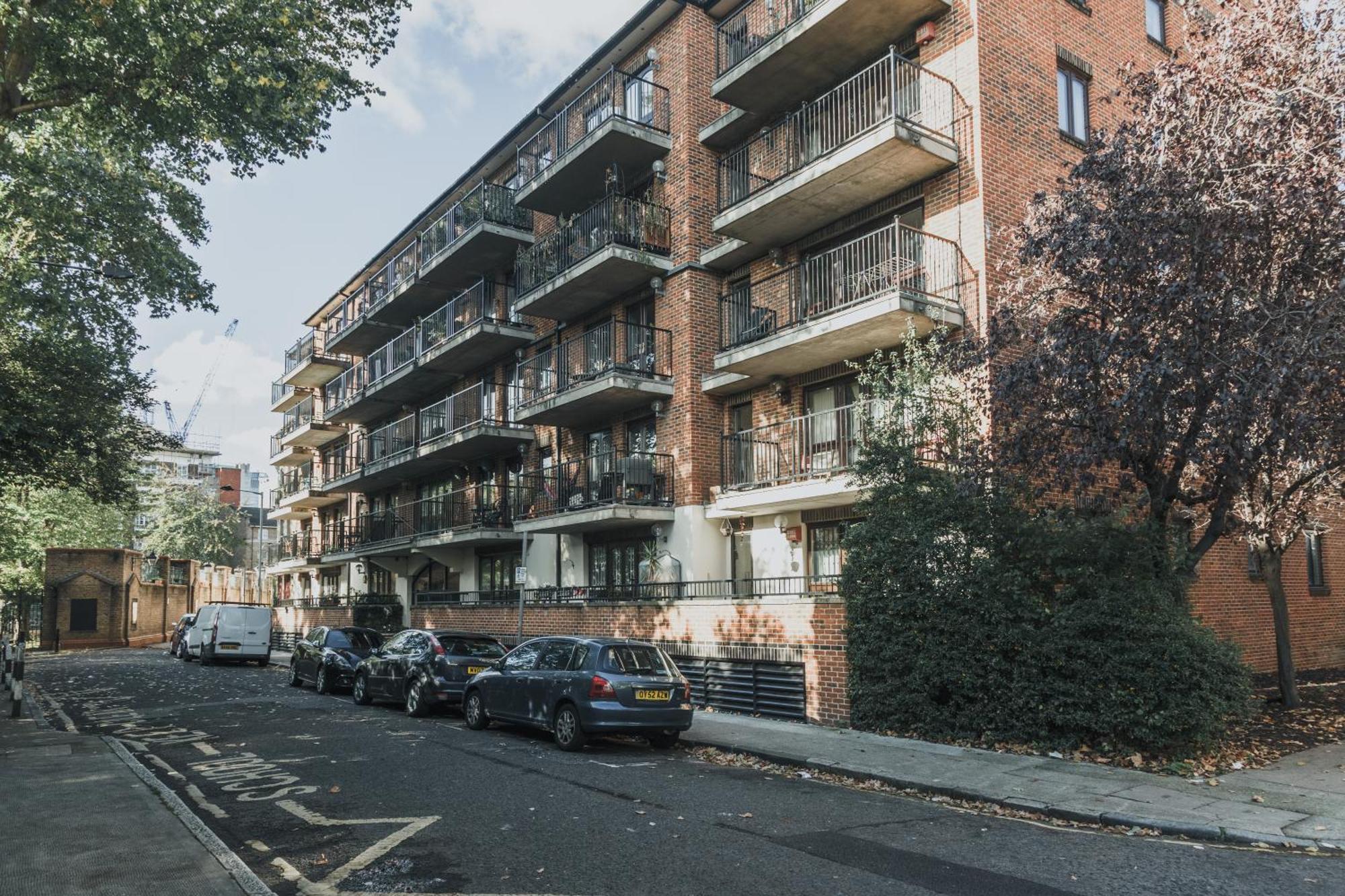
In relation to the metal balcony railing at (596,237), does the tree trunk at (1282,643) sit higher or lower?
lower

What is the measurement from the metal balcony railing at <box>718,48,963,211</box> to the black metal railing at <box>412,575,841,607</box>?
7.36 meters

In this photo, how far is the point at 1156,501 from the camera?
40.5ft

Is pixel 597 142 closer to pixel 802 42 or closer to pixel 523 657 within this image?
pixel 802 42

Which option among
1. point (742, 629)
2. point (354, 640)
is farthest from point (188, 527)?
point (742, 629)

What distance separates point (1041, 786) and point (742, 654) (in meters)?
6.60

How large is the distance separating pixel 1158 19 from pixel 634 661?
718 inches

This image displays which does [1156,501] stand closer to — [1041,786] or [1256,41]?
[1041,786]

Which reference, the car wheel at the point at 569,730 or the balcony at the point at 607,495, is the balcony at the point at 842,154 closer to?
the balcony at the point at 607,495

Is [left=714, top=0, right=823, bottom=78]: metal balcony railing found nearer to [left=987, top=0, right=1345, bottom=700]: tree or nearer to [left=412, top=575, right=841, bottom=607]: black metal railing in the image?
[left=987, top=0, right=1345, bottom=700]: tree

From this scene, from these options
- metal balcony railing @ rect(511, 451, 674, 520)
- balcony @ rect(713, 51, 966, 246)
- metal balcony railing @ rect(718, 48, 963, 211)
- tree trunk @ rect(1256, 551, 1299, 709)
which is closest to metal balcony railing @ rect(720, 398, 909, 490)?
metal balcony railing @ rect(511, 451, 674, 520)

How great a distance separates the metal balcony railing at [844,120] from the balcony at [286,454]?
33.1 m

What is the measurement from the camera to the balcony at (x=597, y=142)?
21203 mm

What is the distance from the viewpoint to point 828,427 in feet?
58.4

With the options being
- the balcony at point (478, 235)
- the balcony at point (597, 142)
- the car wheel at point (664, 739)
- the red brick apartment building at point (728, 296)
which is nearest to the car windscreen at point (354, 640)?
the red brick apartment building at point (728, 296)
